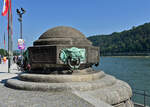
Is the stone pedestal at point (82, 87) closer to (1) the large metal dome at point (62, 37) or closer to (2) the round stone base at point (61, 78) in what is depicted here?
(2) the round stone base at point (61, 78)

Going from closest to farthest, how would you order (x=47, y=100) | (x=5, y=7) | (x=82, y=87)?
(x=47, y=100) → (x=82, y=87) → (x=5, y=7)

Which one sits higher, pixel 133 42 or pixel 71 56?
pixel 133 42

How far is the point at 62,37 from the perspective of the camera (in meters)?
7.74

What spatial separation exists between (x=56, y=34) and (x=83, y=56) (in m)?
1.61

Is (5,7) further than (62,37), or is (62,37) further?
(5,7)

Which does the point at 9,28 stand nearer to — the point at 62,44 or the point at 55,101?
the point at 62,44

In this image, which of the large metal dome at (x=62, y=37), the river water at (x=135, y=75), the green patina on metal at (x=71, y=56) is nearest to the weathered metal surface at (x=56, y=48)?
the large metal dome at (x=62, y=37)

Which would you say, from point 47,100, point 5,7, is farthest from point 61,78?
point 5,7

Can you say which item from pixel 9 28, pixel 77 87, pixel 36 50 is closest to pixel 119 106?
pixel 77 87

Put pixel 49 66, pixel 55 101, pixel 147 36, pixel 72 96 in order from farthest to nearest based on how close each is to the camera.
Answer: pixel 147 36 < pixel 49 66 < pixel 72 96 < pixel 55 101

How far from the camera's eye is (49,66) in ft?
23.5

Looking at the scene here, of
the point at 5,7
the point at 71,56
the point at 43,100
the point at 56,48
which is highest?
the point at 5,7

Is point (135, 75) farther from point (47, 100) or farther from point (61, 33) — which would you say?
point (47, 100)

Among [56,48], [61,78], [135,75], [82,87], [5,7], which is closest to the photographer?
[82,87]
